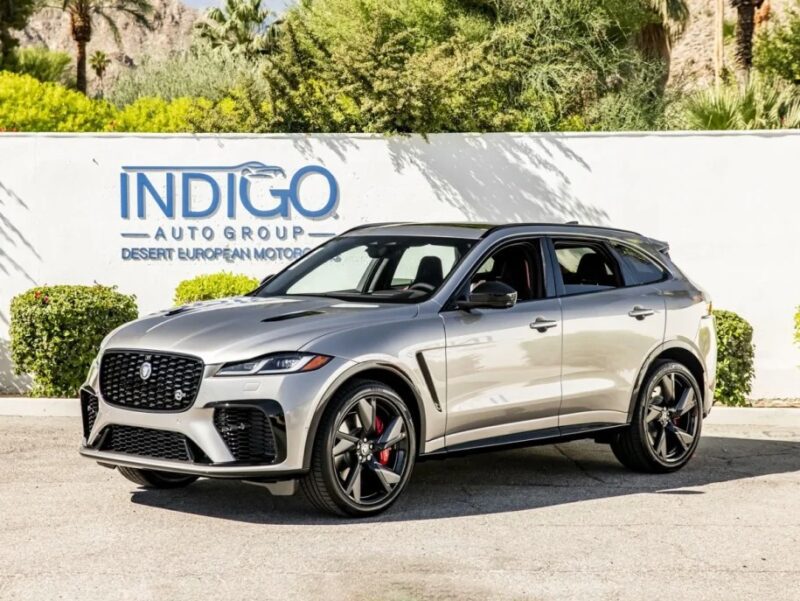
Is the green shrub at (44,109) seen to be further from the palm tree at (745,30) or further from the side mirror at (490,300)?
the palm tree at (745,30)

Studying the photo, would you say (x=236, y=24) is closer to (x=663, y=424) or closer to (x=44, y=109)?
(x=44, y=109)

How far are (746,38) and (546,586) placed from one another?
2852 cm

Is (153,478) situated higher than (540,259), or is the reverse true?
(540,259)

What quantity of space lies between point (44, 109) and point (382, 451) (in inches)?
460

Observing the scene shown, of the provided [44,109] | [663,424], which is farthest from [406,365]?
[44,109]

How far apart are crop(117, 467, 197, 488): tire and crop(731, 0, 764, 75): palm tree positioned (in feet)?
84.8

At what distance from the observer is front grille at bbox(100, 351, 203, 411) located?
7.81 metres

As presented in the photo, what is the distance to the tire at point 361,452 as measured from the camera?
786cm

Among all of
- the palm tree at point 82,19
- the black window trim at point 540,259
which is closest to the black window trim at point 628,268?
the black window trim at point 540,259

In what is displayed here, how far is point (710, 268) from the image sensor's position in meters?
14.9

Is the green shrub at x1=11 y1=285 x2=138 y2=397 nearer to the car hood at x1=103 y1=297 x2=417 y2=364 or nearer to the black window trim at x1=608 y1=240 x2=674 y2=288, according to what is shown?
the car hood at x1=103 y1=297 x2=417 y2=364

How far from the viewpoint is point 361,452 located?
8039mm

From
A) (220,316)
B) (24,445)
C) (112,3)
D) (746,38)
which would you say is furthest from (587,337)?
(112,3)

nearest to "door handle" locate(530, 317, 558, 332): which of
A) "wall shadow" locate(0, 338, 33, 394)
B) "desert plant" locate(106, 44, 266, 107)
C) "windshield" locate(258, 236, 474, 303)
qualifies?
"windshield" locate(258, 236, 474, 303)
